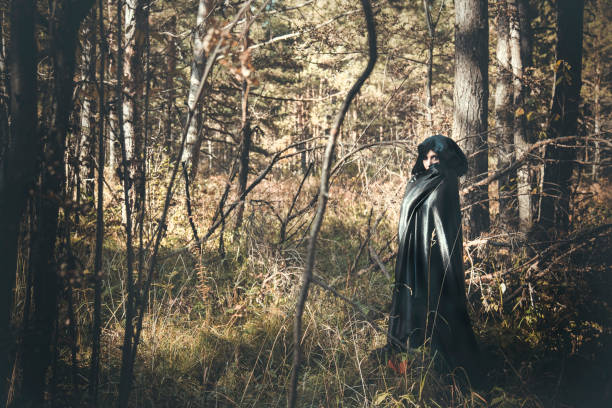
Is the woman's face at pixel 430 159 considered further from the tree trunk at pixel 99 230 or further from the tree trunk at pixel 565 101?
the tree trunk at pixel 99 230

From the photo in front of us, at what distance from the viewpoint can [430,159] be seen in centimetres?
368

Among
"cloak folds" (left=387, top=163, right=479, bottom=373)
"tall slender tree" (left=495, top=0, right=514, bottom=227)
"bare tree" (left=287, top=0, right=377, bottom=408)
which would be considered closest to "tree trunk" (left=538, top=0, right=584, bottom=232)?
"cloak folds" (left=387, top=163, right=479, bottom=373)

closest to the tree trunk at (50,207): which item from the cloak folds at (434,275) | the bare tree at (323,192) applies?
the bare tree at (323,192)

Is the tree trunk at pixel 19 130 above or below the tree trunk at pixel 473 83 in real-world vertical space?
below

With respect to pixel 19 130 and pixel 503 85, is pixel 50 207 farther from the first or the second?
pixel 503 85

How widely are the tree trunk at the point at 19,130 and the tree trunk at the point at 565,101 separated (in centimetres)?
454

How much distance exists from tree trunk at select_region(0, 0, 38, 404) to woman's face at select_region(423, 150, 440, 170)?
281 centimetres

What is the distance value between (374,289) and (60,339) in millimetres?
3454

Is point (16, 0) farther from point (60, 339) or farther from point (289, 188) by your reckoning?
point (289, 188)

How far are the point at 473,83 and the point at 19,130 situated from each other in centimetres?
549

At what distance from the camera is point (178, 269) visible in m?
5.45

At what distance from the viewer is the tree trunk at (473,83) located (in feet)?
19.6

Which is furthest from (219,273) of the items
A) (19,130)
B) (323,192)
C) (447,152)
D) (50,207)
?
(323,192)

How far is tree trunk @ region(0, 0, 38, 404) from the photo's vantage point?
6.94 ft
